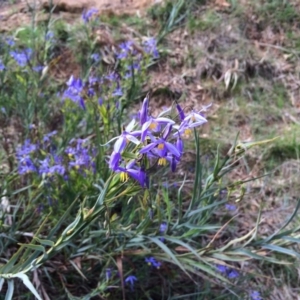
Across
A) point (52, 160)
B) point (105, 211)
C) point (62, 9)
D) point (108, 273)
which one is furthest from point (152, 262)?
point (62, 9)

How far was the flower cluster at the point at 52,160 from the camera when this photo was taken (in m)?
2.12

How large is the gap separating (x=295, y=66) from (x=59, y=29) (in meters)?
1.33

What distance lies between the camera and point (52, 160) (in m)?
2.14

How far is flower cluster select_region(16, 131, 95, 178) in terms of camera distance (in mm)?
2125

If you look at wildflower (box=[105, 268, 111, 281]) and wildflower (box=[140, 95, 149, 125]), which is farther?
wildflower (box=[105, 268, 111, 281])

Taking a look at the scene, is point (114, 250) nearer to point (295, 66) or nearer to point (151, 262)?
point (151, 262)

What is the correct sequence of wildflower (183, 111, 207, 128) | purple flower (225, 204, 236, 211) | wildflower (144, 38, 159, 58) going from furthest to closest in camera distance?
wildflower (144, 38, 159, 58) < purple flower (225, 204, 236, 211) < wildflower (183, 111, 207, 128)

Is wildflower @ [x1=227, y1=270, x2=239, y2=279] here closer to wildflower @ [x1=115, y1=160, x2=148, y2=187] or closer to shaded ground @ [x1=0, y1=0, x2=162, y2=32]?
wildflower @ [x1=115, y1=160, x2=148, y2=187]

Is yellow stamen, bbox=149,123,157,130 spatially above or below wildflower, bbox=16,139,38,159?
above

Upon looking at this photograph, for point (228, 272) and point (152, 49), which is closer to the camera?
point (228, 272)

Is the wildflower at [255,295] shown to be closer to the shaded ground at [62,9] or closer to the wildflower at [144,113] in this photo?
the wildflower at [144,113]

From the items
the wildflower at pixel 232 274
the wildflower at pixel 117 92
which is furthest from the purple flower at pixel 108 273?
the wildflower at pixel 117 92

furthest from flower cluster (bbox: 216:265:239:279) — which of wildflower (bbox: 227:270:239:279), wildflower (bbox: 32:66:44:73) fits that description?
wildflower (bbox: 32:66:44:73)

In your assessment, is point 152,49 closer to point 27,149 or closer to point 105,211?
point 27,149
